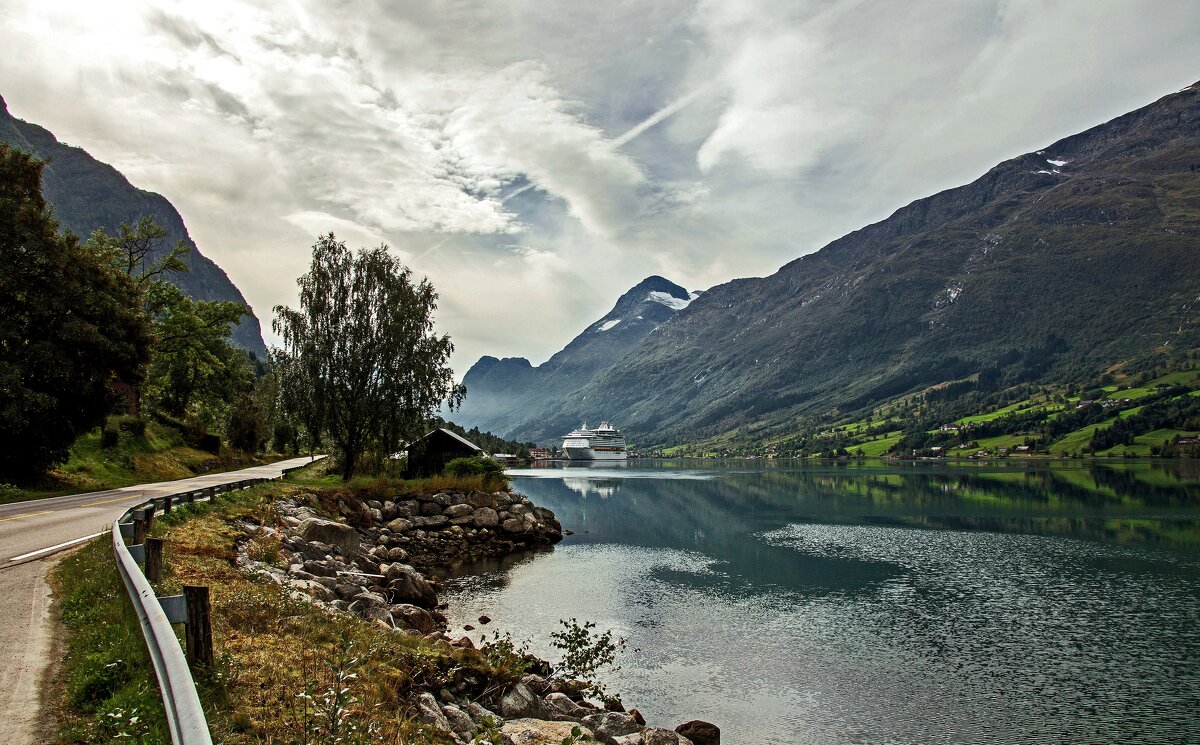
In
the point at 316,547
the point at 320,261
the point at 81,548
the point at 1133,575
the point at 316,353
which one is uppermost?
the point at 320,261

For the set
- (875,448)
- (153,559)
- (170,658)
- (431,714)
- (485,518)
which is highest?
(170,658)

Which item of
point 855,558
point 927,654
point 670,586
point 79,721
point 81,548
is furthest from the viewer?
point 855,558

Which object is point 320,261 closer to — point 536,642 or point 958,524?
point 536,642

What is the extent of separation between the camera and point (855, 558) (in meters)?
37.9

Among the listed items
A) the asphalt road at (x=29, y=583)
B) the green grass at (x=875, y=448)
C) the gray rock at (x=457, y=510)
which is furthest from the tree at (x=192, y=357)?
the green grass at (x=875, y=448)

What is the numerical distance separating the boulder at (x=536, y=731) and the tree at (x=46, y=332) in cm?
2556

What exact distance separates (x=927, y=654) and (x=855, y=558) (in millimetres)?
17265

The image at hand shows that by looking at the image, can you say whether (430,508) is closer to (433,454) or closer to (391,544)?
(391,544)

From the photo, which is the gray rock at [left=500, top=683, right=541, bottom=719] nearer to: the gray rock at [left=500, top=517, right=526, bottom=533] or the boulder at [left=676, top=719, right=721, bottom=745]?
the boulder at [left=676, top=719, right=721, bottom=745]

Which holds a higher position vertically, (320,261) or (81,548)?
(320,261)

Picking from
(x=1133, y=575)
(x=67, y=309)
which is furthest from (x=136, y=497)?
(x=1133, y=575)

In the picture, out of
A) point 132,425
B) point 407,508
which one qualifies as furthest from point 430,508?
point 132,425

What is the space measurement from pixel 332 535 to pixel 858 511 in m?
50.0

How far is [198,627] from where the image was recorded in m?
7.23
